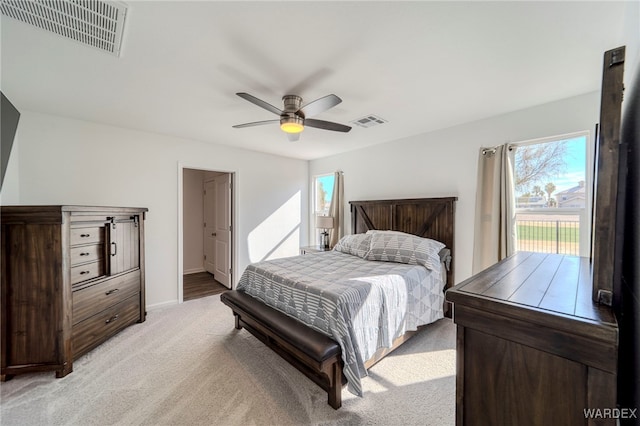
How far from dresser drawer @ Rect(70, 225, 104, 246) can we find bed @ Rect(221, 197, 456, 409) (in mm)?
1446

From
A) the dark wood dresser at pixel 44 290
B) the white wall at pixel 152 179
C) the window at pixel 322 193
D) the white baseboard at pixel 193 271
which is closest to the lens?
the dark wood dresser at pixel 44 290

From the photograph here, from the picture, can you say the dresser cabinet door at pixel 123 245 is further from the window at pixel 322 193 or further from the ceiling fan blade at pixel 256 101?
the window at pixel 322 193

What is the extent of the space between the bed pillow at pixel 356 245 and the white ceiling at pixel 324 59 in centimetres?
173

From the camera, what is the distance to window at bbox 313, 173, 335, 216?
5.30m

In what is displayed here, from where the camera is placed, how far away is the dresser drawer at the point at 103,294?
2296 mm

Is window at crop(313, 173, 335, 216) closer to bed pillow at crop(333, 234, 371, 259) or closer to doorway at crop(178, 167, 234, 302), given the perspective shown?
bed pillow at crop(333, 234, 371, 259)

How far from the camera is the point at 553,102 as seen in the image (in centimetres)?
260

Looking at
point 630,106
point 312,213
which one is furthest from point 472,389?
point 312,213

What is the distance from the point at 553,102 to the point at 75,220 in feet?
16.2

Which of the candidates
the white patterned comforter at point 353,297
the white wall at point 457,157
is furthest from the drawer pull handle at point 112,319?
the white wall at point 457,157

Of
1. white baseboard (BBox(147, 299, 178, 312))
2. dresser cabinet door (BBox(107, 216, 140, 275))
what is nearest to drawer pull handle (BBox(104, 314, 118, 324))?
dresser cabinet door (BBox(107, 216, 140, 275))

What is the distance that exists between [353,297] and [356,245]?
5.42 feet

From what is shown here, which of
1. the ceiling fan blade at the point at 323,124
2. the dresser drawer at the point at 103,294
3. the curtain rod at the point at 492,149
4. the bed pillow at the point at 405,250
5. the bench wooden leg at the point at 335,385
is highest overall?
the ceiling fan blade at the point at 323,124

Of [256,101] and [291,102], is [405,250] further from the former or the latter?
[256,101]
